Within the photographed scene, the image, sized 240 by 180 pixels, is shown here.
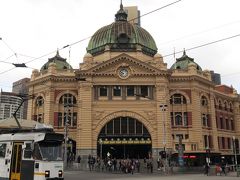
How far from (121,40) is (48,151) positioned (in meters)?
46.5

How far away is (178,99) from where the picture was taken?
63.0 metres

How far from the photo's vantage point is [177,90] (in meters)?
62.7

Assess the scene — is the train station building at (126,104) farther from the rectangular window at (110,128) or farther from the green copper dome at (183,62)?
the green copper dome at (183,62)

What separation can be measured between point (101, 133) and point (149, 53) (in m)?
19.7

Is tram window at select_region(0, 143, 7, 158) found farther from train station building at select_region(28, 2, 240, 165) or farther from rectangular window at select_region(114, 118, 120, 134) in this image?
rectangular window at select_region(114, 118, 120, 134)

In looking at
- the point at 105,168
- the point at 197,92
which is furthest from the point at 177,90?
the point at 105,168

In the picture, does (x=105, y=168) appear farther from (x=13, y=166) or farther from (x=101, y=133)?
(x=13, y=166)

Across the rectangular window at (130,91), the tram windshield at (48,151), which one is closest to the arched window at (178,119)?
the rectangular window at (130,91)

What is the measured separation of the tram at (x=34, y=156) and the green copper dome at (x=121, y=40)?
43.4 metres

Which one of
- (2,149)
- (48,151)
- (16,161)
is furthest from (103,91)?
(48,151)

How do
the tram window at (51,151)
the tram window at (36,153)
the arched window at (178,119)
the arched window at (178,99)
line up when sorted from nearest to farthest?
the tram window at (36,153) < the tram window at (51,151) < the arched window at (178,119) < the arched window at (178,99)

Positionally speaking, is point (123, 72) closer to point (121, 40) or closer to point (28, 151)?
point (121, 40)

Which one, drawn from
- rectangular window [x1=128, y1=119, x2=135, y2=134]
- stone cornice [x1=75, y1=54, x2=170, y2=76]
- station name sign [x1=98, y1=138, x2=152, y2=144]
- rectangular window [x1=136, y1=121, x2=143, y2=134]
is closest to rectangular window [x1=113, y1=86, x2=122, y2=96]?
stone cornice [x1=75, y1=54, x2=170, y2=76]

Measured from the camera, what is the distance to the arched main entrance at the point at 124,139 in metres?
58.3
